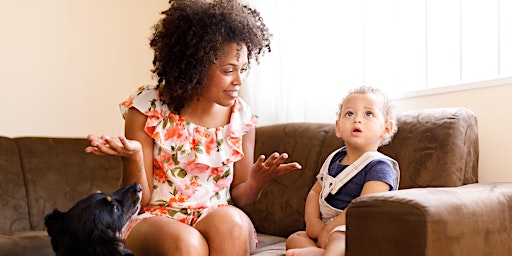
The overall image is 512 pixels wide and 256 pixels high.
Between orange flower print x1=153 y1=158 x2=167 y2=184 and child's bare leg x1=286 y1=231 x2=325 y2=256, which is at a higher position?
orange flower print x1=153 y1=158 x2=167 y2=184

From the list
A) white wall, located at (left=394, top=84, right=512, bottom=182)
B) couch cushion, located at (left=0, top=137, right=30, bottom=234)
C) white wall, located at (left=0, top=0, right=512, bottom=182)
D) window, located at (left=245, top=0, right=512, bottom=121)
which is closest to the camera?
white wall, located at (left=394, top=84, right=512, bottom=182)

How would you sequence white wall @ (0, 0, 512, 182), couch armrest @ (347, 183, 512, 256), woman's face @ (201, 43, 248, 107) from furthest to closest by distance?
white wall @ (0, 0, 512, 182), woman's face @ (201, 43, 248, 107), couch armrest @ (347, 183, 512, 256)

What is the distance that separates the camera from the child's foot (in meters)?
1.66

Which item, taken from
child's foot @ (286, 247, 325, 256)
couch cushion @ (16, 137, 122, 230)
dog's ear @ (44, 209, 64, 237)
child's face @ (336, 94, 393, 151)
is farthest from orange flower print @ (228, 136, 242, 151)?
couch cushion @ (16, 137, 122, 230)

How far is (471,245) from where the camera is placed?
141 cm

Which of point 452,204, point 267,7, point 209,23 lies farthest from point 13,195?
point 452,204

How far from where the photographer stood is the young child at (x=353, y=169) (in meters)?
1.77

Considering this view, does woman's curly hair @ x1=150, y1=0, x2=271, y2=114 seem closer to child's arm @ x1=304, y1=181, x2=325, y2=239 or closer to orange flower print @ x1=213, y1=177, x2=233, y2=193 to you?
orange flower print @ x1=213, y1=177, x2=233, y2=193

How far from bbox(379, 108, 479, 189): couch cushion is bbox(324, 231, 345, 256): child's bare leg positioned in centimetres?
47

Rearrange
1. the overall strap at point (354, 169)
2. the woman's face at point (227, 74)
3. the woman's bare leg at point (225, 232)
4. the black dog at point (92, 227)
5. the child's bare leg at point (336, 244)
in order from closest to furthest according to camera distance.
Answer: the black dog at point (92, 227) → the child's bare leg at point (336, 244) → the woman's bare leg at point (225, 232) → the overall strap at point (354, 169) → the woman's face at point (227, 74)

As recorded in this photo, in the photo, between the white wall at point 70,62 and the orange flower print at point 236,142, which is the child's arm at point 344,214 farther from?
the white wall at point 70,62

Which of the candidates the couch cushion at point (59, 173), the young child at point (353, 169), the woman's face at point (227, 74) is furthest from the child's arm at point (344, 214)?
the couch cushion at point (59, 173)

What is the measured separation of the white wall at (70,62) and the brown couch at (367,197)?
56cm

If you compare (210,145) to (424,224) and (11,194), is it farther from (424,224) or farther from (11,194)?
(11,194)
